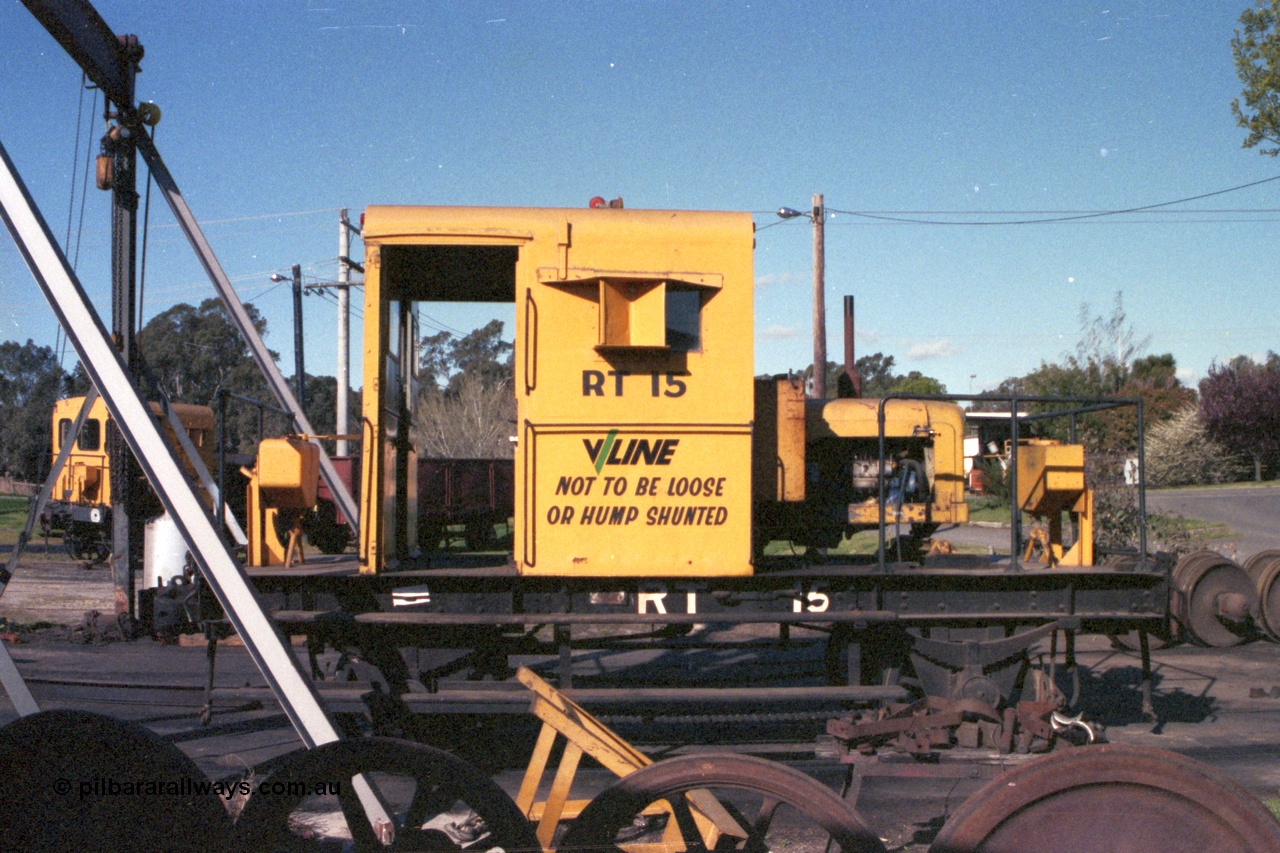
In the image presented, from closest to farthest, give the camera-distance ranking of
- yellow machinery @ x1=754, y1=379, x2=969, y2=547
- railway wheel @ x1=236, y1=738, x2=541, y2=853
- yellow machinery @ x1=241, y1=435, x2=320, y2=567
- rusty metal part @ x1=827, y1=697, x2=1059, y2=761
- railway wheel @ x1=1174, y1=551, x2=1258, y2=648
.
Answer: railway wheel @ x1=236, y1=738, x2=541, y2=853
rusty metal part @ x1=827, y1=697, x2=1059, y2=761
yellow machinery @ x1=241, y1=435, x2=320, y2=567
yellow machinery @ x1=754, y1=379, x2=969, y2=547
railway wheel @ x1=1174, y1=551, x2=1258, y2=648

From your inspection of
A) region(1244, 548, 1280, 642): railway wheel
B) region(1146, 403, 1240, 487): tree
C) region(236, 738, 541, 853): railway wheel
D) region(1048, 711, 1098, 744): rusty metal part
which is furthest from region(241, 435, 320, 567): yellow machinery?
region(1146, 403, 1240, 487): tree

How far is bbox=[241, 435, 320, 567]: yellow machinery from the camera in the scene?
5.24 meters

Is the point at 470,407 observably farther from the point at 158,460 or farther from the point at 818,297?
the point at 158,460

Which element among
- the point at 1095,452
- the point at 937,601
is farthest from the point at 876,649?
the point at 1095,452

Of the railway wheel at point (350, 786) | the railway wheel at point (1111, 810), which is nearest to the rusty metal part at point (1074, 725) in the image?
the railway wheel at point (1111, 810)

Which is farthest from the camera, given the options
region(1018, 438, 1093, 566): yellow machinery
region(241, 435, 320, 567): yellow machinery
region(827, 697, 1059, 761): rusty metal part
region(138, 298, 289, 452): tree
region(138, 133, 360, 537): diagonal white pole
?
region(138, 298, 289, 452): tree

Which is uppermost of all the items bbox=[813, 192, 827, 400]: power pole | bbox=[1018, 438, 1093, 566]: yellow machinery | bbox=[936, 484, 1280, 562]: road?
bbox=[813, 192, 827, 400]: power pole

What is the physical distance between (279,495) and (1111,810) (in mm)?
4497

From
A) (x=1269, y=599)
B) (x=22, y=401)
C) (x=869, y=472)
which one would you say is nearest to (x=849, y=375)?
(x=869, y=472)

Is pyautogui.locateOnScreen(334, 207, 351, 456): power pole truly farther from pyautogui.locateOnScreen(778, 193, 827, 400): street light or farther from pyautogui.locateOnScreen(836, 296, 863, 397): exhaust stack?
pyautogui.locateOnScreen(836, 296, 863, 397): exhaust stack

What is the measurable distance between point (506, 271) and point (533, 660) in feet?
12.6

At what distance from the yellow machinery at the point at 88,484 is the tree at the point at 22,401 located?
1597cm

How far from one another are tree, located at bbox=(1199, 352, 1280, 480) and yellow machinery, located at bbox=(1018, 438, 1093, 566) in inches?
1639

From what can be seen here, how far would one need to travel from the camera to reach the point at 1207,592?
421 inches
